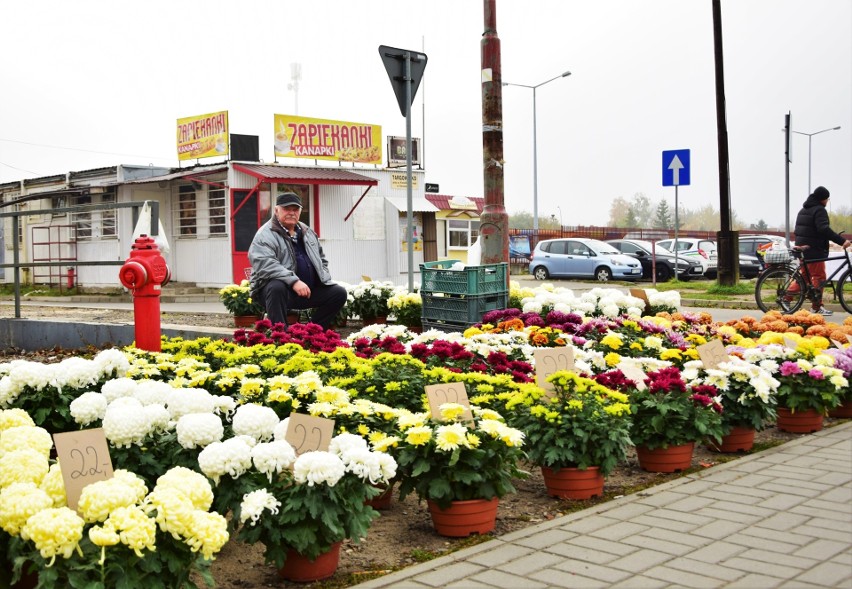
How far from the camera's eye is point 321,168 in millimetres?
26281

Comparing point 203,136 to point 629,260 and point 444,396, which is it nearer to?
point 629,260

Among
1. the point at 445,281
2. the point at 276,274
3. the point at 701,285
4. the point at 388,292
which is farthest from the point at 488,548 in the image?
the point at 701,285

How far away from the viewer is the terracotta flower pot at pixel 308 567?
142 inches

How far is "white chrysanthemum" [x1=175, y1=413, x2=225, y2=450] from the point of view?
3.81 m

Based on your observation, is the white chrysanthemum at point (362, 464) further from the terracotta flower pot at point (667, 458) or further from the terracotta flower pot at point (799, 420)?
the terracotta flower pot at point (799, 420)

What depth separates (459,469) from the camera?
4.16 m

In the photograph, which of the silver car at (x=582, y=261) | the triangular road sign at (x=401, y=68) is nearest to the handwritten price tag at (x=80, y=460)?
the triangular road sign at (x=401, y=68)

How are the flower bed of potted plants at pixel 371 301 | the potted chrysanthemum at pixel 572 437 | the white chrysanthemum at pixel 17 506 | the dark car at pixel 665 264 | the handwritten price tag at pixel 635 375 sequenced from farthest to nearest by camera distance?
the dark car at pixel 665 264, the flower bed of potted plants at pixel 371 301, the handwritten price tag at pixel 635 375, the potted chrysanthemum at pixel 572 437, the white chrysanthemum at pixel 17 506

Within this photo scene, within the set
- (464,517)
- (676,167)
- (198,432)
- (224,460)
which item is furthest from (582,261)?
(224,460)

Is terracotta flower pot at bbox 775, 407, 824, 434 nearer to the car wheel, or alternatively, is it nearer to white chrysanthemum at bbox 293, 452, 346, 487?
white chrysanthemum at bbox 293, 452, 346, 487

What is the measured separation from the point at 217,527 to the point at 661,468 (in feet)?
10.1

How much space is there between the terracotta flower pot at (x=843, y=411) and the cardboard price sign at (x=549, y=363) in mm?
2785

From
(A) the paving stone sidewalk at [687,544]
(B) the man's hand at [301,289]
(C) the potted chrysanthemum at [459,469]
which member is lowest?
(A) the paving stone sidewalk at [687,544]

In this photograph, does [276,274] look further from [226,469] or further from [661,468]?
[226,469]
